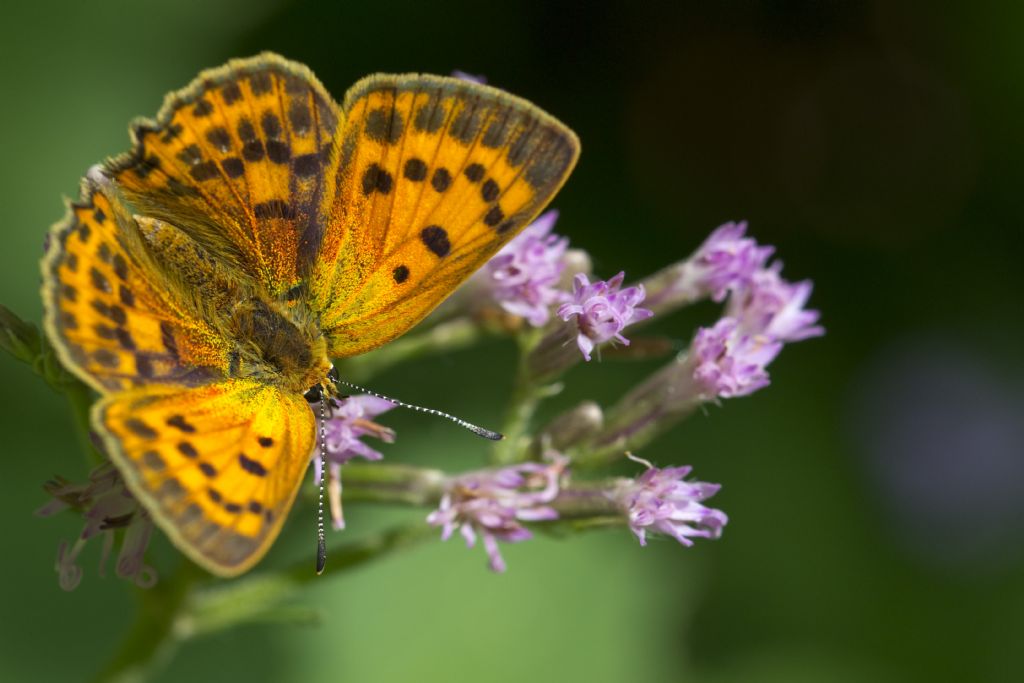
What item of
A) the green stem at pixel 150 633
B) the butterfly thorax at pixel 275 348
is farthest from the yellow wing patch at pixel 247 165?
the green stem at pixel 150 633

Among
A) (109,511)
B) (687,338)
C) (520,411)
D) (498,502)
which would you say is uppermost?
(687,338)

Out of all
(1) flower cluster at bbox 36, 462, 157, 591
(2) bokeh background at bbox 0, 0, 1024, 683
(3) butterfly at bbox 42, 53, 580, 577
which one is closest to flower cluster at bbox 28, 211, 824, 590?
(1) flower cluster at bbox 36, 462, 157, 591

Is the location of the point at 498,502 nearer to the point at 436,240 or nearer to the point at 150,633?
the point at 436,240

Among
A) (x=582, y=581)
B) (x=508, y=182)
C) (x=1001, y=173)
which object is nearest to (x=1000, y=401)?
(x=1001, y=173)

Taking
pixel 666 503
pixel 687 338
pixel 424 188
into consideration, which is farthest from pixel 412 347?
pixel 687 338

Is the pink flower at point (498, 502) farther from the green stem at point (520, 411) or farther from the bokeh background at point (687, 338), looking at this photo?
the bokeh background at point (687, 338)

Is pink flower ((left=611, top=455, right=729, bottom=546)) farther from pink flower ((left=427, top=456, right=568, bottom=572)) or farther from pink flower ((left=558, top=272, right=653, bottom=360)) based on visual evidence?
pink flower ((left=558, top=272, right=653, bottom=360))

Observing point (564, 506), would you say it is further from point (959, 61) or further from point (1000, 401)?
point (1000, 401)

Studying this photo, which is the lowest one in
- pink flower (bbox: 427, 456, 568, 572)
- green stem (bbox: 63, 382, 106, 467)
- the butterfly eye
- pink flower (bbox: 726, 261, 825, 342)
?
green stem (bbox: 63, 382, 106, 467)
